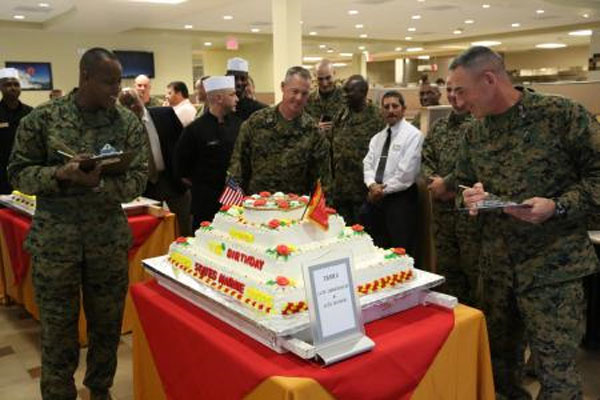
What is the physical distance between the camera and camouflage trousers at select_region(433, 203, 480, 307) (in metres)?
2.97

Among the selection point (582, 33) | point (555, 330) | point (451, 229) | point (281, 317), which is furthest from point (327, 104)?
point (582, 33)

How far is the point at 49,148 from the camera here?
87.5 inches

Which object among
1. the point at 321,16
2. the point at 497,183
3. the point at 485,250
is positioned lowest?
the point at 485,250

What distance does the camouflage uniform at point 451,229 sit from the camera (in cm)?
299

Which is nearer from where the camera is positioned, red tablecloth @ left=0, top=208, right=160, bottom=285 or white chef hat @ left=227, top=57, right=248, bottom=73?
red tablecloth @ left=0, top=208, right=160, bottom=285

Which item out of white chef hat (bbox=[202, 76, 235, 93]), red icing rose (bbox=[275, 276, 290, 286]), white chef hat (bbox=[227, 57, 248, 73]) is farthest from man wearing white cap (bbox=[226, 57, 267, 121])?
red icing rose (bbox=[275, 276, 290, 286])

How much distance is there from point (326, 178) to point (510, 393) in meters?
1.40

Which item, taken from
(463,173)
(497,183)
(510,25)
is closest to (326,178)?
(463,173)

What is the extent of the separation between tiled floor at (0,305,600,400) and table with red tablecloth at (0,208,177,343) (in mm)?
146

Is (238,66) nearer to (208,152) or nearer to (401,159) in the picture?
(208,152)

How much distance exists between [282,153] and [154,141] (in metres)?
1.46

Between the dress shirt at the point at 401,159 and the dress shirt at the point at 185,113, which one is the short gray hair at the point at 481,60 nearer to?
the dress shirt at the point at 401,159

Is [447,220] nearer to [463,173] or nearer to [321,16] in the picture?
[463,173]

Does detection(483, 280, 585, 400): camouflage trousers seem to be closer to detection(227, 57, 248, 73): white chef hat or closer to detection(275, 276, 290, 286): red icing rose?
detection(275, 276, 290, 286): red icing rose
